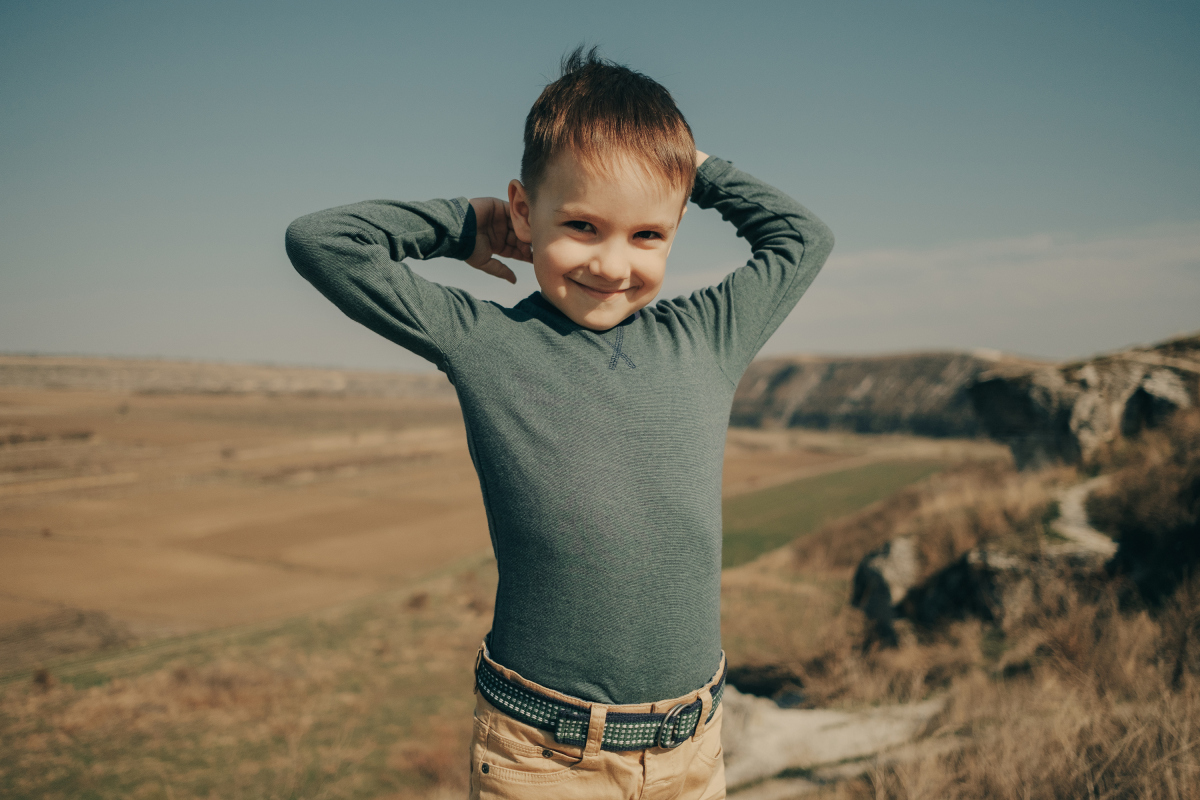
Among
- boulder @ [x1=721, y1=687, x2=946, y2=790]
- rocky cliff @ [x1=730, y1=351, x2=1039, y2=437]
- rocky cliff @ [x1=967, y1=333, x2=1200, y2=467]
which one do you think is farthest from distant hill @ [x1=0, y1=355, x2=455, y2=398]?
rocky cliff @ [x1=730, y1=351, x2=1039, y2=437]

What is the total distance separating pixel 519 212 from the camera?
135cm

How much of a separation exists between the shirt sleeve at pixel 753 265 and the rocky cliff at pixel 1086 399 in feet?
27.0

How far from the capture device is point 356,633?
12.5 meters

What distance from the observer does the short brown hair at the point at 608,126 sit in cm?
119

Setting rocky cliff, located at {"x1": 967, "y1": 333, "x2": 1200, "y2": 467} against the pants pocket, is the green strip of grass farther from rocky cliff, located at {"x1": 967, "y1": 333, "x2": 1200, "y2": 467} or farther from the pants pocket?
the pants pocket

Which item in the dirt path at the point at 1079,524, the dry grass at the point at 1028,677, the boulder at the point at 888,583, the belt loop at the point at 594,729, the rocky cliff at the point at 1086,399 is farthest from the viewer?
the rocky cliff at the point at 1086,399

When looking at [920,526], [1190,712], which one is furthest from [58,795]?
[920,526]

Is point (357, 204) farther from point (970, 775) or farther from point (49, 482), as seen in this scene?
point (49, 482)

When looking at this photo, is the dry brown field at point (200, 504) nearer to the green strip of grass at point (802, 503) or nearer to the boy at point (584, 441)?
the green strip of grass at point (802, 503)

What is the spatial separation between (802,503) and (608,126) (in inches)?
1045

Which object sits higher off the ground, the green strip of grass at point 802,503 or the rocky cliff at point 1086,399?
the rocky cliff at point 1086,399

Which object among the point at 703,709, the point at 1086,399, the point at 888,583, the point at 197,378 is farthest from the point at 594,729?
the point at 197,378

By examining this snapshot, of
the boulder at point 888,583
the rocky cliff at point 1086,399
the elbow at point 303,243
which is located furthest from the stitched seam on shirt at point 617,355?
the rocky cliff at point 1086,399

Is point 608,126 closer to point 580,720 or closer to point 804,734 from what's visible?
point 580,720
